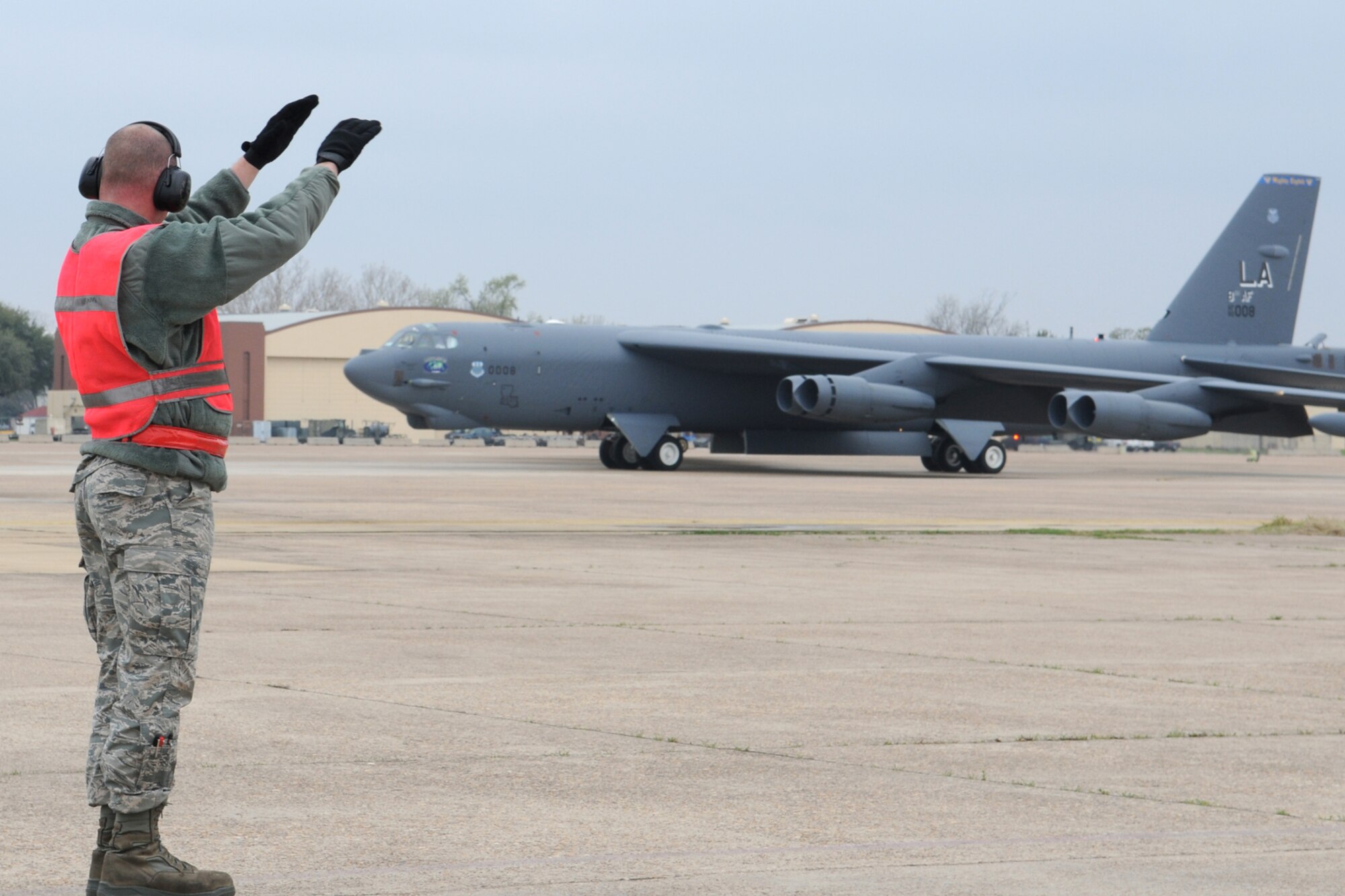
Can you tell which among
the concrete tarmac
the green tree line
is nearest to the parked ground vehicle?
the green tree line

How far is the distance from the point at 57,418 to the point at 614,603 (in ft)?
289

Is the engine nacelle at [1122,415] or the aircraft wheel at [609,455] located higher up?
the engine nacelle at [1122,415]

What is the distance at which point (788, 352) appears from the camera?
3812 centimetres

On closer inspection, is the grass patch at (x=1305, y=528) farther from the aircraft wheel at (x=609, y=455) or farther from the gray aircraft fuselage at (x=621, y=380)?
the aircraft wheel at (x=609, y=455)

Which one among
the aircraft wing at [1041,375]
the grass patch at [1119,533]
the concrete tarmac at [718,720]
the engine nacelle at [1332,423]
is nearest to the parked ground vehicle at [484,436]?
the aircraft wing at [1041,375]

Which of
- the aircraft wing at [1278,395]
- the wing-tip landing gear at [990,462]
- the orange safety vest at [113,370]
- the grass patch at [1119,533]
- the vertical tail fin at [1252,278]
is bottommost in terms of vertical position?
the wing-tip landing gear at [990,462]

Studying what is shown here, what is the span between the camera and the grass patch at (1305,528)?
66.2ft

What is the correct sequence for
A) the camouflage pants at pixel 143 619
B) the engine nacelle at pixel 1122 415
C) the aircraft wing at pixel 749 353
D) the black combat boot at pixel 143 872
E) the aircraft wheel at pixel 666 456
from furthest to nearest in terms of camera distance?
the aircraft wheel at pixel 666 456
the aircraft wing at pixel 749 353
the engine nacelle at pixel 1122 415
the camouflage pants at pixel 143 619
the black combat boot at pixel 143 872

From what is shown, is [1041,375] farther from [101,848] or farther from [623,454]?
[101,848]

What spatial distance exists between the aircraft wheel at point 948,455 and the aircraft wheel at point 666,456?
6.67 m

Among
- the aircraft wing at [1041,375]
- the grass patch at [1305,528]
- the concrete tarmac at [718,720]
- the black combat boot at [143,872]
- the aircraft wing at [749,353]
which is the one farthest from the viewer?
the aircraft wing at [1041,375]

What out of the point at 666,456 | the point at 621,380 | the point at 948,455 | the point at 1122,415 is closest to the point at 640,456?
the point at 666,456

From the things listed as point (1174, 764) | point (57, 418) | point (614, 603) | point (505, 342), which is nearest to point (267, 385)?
point (57, 418)

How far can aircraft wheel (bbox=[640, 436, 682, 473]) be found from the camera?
38.5 metres
